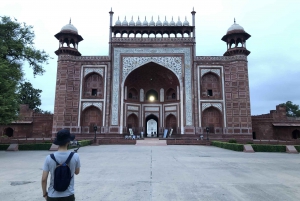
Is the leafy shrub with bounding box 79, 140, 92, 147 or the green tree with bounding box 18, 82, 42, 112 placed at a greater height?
the green tree with bounding box 18, 82, 42, 112

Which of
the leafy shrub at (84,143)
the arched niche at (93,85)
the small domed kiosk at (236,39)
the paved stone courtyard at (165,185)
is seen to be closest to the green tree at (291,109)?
the small domed kiosk at (236,39)

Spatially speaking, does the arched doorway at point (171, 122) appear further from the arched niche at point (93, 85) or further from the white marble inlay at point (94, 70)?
the white marble inlay at point (94, 70)

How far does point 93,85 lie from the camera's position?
90.8ft

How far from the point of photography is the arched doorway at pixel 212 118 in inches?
1048

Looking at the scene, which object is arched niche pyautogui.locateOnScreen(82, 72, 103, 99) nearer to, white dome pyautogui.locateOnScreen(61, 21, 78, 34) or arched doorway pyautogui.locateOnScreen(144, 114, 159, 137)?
white dome pyautogui.locateOnScreen(61, 21, 78, 34)

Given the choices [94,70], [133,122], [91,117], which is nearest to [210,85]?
[133,122]

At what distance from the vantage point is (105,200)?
14.0ft

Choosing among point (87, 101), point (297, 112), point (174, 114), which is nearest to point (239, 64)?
point (174, 114)

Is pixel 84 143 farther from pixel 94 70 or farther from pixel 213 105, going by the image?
pixel 213 105

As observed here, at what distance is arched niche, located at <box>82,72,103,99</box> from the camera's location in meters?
27.4

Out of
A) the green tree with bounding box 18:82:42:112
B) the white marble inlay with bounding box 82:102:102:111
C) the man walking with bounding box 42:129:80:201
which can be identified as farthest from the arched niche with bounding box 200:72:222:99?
the green tree with bounding box 18:82:42:112

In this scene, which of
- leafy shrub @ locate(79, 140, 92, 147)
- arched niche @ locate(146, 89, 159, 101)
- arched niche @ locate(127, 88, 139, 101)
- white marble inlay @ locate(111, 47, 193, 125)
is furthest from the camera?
arched niche @ locate(146, 89, 159, 101)

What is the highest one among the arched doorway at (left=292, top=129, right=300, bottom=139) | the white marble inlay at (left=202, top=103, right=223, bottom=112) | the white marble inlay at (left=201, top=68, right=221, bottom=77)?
the white marble inlay at (left=201, top=68, right=221, bottom=77)

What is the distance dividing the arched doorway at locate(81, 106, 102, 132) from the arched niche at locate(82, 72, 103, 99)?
1.89m
